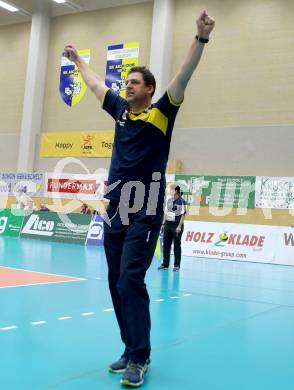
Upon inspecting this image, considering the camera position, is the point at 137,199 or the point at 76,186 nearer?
the point at 137,199

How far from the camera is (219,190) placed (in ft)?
62.7

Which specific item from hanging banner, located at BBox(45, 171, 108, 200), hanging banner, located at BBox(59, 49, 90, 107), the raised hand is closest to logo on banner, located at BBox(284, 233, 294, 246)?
hanging banner, located at BBox(45, 171, 108, 200)

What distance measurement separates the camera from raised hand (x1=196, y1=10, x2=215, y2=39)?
10.7ft

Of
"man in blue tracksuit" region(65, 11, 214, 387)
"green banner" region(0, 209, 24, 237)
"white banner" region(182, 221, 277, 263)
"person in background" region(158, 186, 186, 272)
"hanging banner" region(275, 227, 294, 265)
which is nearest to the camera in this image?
"man in blue tracksuit" region(65, 11, 214, 387)

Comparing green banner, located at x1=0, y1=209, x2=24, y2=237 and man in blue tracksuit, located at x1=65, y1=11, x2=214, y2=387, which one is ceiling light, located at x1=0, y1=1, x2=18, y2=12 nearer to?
green banner, located at x1=0, y1=209, x2=24, y2=237

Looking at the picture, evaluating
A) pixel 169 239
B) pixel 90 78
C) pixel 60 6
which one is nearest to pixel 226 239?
pixel 169 239

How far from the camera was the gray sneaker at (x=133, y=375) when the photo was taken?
334cm

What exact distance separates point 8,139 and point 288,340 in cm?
2262

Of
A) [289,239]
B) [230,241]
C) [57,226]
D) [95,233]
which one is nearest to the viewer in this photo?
[289,239]

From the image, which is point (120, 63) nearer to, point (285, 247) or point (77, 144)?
point (77, 144)

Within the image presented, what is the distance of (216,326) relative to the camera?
17.9ft

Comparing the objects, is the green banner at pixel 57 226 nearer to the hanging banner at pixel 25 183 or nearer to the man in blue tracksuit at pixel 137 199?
the hanging banner at pixel 25 183

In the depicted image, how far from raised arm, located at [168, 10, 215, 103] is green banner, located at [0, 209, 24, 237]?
641 inches

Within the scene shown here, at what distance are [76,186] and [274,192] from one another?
947 centimetres
